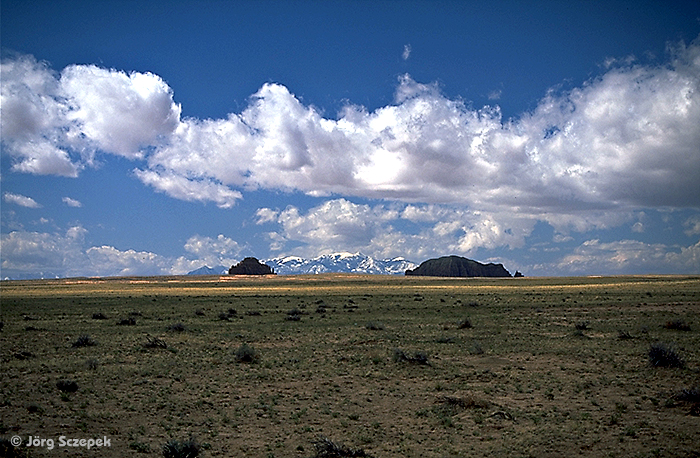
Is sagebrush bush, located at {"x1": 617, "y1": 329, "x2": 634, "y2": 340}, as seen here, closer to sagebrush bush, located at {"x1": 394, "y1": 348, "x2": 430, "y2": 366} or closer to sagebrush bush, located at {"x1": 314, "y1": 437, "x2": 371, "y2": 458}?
sagebrush bush, located at {"x1": 394, "y1": 348, "x2": 430, "y2": 366}

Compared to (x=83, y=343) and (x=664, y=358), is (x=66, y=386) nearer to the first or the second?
(x=83, y=343)

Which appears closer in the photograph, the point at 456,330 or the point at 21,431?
the point at 21,431

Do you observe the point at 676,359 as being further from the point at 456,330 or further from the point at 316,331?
the point at 316,331

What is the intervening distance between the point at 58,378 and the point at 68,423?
616 cm

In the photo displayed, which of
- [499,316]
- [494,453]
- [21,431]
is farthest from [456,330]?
[21,431]

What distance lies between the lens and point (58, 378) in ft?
63.9

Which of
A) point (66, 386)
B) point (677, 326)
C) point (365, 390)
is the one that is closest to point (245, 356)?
point (365, 390)

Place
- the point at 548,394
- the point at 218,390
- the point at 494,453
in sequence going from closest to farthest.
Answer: the point at 494,453, the point at 548,394, the point at 218,390

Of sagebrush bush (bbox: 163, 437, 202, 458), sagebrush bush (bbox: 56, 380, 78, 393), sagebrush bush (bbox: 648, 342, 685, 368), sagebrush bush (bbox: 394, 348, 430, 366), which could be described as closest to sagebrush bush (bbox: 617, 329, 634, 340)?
sagebrush bush (bbox: 648, 342, 685, 368)

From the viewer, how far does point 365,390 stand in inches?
743

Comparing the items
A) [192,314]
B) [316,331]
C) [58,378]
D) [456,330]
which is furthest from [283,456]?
[192,314]

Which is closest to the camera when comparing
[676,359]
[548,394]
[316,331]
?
[548,394]

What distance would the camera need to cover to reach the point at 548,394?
17.5 m

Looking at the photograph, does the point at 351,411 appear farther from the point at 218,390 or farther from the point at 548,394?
the point at 548,394
